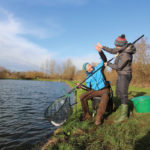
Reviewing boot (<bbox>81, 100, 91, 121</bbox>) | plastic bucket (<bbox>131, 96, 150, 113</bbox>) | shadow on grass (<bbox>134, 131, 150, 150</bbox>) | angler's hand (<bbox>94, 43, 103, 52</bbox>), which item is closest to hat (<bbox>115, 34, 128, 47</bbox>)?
angler's hand (<bbox>94, 43, 103, 52</bbox>)

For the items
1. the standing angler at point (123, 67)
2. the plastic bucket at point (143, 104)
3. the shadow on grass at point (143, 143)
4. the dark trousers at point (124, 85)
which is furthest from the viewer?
the plastic bucket at point (143, 104)

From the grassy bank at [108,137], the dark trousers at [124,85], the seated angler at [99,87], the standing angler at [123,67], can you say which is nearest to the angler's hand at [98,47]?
the seated angler at [99,87]

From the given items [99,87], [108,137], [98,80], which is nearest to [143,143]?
[108,137]

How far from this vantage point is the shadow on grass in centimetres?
296

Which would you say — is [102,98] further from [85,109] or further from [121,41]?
[121,41]

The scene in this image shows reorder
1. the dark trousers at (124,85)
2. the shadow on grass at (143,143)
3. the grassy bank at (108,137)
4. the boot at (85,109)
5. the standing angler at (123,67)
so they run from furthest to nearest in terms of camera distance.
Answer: the boot at (85,109) < the dark trousers at (124,85) < the standing angler at (123,67) < the grassy bank at (108,137) < the shadow on grass at (143,143)

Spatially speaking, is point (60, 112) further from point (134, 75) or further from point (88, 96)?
point (134, 75)

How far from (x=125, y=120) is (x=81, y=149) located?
6.60 feet

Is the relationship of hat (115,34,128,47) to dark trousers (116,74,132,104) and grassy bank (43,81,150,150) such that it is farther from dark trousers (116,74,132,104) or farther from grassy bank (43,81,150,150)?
grassy bank (43,81,150,150)

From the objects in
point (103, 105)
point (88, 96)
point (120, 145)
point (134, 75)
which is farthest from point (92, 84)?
point (134, 75)

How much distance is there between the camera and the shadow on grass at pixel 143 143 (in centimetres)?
296

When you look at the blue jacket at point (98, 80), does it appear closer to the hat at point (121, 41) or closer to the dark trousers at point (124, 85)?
the dark trousers at point (124, 85)

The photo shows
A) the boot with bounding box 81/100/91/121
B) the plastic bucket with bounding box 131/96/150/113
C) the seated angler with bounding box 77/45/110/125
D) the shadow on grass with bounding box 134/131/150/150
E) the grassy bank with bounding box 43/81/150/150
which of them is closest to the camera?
the shadow on grass with bounding box 134/131/150/150

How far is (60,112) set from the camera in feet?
16.9
